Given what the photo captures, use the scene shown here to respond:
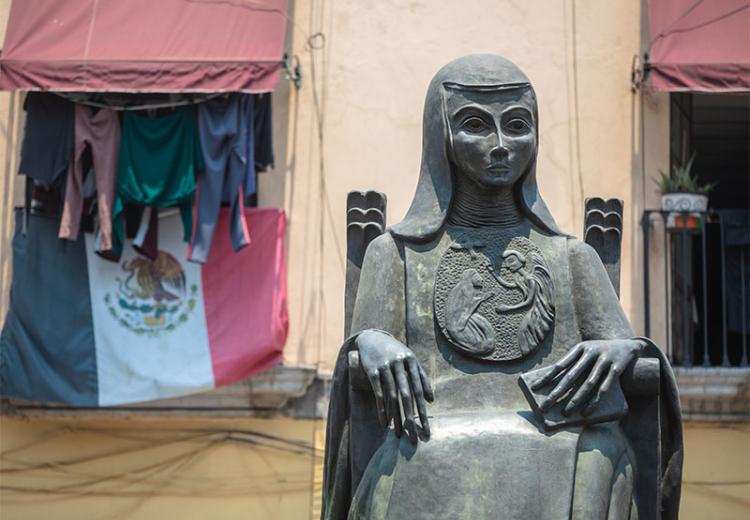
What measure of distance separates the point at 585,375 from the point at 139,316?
30.0 feet

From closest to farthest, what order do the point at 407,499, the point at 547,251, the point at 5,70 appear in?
the point at 407,499 → the point at 547,251 → the point at 5,70

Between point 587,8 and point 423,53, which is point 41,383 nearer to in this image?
point 423,53

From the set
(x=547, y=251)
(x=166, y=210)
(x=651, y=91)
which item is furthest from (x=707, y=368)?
(x=547, y=251)

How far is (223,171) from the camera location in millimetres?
15477

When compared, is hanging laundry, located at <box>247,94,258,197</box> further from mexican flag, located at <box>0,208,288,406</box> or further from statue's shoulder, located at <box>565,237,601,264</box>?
statue's shoulder, located at <box>565,237,601,264</box>

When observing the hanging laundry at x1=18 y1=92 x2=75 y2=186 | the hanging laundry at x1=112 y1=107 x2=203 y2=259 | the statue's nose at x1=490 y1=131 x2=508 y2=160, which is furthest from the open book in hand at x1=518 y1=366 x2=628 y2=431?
the hanging laundry at x1=18 y1=92 x2=75 y2=186

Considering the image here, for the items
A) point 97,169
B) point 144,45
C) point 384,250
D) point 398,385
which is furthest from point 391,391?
point 144,45

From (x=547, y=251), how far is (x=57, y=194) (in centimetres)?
883

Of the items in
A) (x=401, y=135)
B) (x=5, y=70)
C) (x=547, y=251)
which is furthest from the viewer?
(x=401, y=135)

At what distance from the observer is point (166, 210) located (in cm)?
1606

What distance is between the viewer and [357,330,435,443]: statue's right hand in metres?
7.20

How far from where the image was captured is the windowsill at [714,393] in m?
15.8

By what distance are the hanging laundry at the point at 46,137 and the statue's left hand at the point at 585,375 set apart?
8900mm

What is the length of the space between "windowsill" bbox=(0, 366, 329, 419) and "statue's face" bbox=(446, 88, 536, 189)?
832 centimetres
